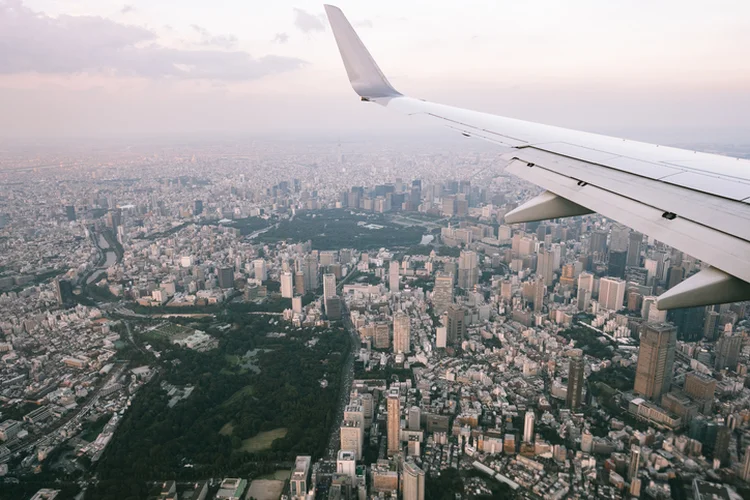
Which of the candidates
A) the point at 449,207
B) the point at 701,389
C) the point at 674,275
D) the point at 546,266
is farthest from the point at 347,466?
the point at 449,207

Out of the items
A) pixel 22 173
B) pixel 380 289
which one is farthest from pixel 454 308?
pixel 22 173

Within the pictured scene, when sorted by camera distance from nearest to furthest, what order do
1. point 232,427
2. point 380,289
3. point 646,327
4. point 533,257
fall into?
1. point 232,427
2. point 646,327
3. point 380,289
4. point 533,257

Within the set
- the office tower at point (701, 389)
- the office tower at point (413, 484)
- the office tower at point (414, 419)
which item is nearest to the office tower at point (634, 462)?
the office tower at point (701, 389)

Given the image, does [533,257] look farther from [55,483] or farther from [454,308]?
[55,483]

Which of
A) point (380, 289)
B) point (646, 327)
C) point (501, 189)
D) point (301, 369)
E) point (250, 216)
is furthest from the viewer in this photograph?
point (501, 189)

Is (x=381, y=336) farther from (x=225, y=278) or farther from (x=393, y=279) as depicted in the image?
(x=225, y=278)

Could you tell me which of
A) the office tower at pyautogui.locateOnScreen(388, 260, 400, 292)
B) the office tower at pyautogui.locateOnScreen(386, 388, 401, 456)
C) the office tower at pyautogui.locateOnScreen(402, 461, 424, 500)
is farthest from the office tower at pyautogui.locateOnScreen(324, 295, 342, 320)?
the office tower at pyautogui.locateOnScreen(402, 461, 424, 500)

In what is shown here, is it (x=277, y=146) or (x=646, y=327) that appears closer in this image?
(x=646, y=327)

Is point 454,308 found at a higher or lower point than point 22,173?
lower
